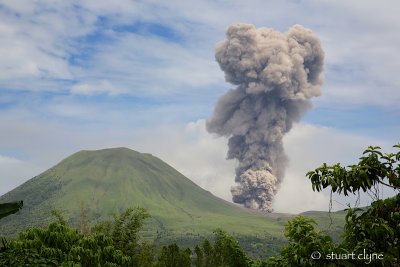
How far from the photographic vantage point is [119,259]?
23109mm

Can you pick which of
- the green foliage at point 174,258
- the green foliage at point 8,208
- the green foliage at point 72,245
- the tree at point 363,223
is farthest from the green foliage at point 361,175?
the green foliage at point 174,258

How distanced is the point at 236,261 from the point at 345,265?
6721 millimetres

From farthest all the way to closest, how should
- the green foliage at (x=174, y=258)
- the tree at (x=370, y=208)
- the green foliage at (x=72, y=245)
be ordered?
the green foliage at (x=174, y=258), the green foliage at (x=72, y=245), the tree at (x=370, y=208)

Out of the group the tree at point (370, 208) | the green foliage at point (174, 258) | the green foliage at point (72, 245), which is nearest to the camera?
the tree at point (370, 208)

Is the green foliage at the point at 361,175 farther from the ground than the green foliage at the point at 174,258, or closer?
farther from the ground

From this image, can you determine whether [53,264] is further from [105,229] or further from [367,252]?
[105,229]

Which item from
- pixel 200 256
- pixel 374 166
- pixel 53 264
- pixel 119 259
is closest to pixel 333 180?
pixel 374 166

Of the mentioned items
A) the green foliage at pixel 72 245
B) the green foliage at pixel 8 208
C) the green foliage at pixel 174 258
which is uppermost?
A: the green foliage at pixel 8 208

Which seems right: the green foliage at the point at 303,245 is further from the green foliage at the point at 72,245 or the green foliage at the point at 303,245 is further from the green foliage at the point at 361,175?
the green foliage at the point at 72,245

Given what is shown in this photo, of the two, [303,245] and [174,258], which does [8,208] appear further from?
[174,258]

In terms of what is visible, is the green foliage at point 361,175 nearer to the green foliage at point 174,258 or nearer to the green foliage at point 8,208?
the green foliage at point 8,208

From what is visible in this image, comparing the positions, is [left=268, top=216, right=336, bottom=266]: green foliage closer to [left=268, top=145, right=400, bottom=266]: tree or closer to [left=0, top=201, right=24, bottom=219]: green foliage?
[left=268, top=145, right=400, bottom=266]: tree

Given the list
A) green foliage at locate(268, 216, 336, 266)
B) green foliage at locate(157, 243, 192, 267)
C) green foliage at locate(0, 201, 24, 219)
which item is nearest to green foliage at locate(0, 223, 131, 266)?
green foliage at locate(0, 201, 24, 219)

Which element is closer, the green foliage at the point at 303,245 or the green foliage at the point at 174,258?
the green foliage at the point at 303,245
